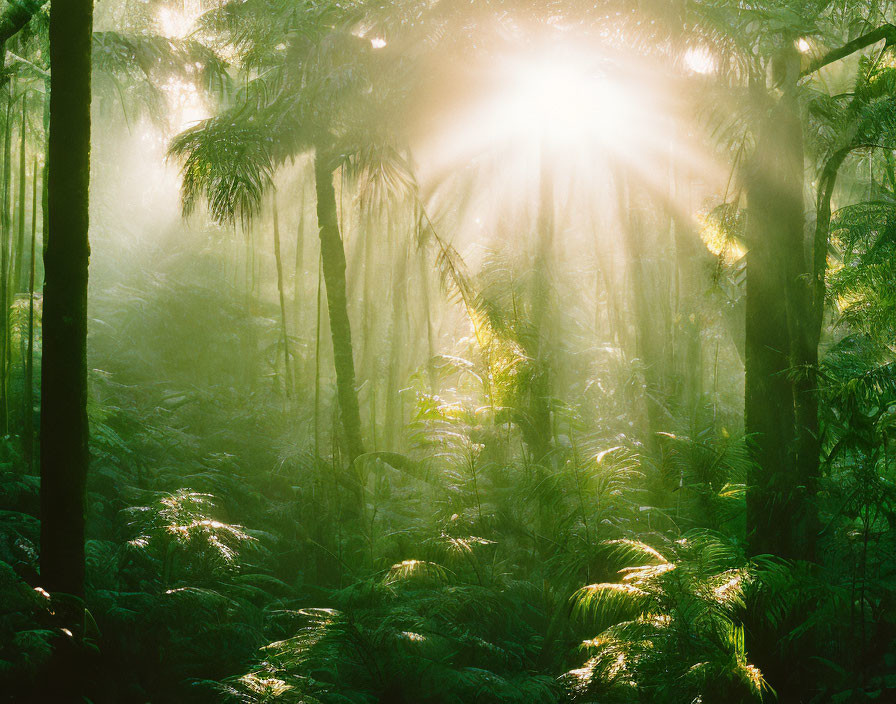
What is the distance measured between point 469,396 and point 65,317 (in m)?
7.48

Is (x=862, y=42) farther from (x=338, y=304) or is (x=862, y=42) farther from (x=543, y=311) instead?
(x=338, y=304)

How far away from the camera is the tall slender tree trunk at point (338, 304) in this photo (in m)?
9.48

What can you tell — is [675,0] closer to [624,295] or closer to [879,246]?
[879,246]

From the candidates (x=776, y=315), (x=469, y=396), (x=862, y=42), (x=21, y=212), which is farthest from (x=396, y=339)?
(x=862, y=42)

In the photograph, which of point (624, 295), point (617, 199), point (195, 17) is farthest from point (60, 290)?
point (624, 295)

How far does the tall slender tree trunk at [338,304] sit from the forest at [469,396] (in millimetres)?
49

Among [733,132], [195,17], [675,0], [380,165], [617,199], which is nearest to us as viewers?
[675,0]

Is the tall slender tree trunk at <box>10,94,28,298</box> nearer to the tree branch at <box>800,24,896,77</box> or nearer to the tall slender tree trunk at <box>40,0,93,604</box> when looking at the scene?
the tall slender tree trunk at <box>40,0,93,604</box>

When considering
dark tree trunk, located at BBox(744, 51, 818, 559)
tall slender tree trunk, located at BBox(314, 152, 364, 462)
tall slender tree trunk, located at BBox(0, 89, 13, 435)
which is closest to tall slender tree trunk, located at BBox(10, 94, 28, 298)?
tall slender tree trunk, located at BBox(0, 89, 13, 435)

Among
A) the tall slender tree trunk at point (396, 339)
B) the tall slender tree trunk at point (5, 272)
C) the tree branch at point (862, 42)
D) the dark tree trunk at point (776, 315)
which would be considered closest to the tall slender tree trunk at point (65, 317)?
the tall slender tree trunk at point (5, 272)

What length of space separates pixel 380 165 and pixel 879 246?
5.57m

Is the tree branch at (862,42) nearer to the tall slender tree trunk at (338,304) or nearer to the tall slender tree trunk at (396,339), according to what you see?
the tall slender tree trunk at (396,339)

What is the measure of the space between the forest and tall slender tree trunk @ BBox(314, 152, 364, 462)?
5cm

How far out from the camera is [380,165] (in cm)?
835
